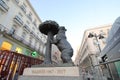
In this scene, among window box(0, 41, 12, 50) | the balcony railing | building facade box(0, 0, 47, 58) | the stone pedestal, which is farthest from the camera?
building facade box(0, 0, 47, 58)

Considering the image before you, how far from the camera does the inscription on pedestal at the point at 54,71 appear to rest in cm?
218

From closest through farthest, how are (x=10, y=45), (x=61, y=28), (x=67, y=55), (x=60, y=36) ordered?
(x=67, y=55) < (x=60, y=36) < (x=61, y=28) < (x=10, y=45)

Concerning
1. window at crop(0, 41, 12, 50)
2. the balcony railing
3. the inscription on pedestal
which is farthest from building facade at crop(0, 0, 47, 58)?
the inscription on pedestal

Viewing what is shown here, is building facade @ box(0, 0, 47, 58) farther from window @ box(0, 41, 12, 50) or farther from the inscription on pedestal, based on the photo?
the inscription on pedestal

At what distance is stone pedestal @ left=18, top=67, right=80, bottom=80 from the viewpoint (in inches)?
84.4

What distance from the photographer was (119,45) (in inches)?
67.9

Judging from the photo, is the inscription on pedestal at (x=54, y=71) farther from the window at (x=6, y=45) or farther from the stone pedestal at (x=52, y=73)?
the window at (x=6, y=45)

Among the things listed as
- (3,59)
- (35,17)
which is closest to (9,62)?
(3,59)

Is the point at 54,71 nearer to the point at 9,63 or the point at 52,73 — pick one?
the point at 52,73

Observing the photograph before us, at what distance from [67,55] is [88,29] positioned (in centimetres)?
2861

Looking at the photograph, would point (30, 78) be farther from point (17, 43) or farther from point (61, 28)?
point (17, 43)

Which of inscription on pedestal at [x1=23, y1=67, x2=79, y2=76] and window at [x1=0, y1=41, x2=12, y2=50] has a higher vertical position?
window at [x1=0, y1=41, x2=12, y2=50]

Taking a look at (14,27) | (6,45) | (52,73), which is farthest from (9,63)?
(14,27)

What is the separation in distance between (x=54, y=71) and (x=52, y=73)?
0.22ft
